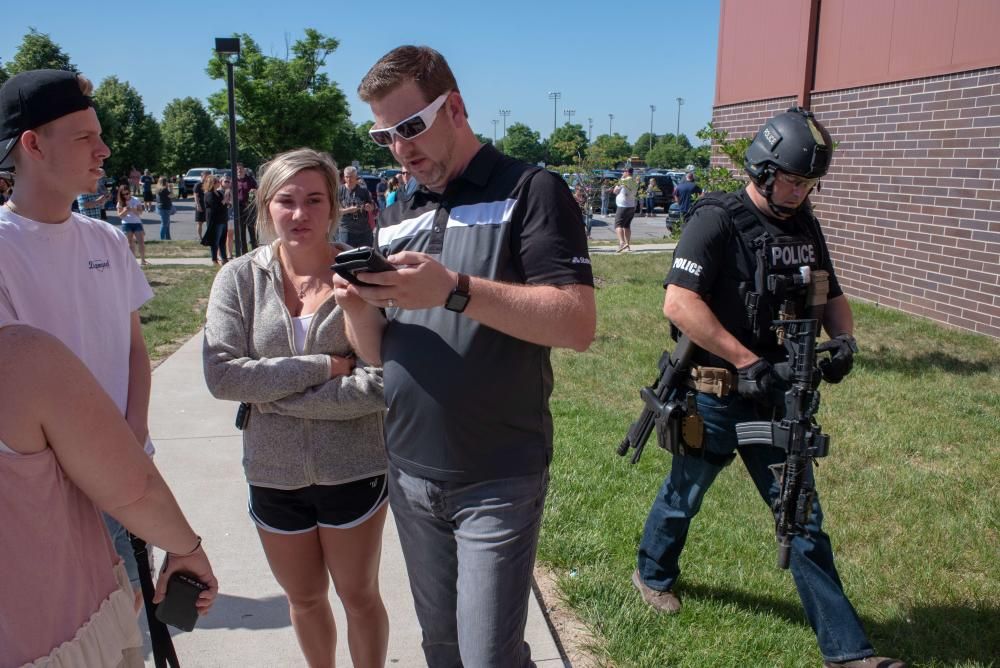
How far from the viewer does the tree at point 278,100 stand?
85.6 feet

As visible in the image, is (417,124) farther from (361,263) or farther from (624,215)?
(624,215)

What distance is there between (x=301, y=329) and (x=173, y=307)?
8445 mm

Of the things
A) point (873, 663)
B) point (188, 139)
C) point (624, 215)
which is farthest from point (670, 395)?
point (188, 139)

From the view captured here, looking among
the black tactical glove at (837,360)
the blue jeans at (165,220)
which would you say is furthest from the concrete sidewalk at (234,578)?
the blue jeans at (165,220)

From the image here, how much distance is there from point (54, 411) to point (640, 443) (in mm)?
2555

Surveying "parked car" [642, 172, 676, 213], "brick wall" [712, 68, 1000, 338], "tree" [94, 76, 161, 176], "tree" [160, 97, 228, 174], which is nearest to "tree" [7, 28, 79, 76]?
"tree" [94, 76, 161, 176]

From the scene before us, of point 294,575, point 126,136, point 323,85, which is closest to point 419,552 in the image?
point 294,575

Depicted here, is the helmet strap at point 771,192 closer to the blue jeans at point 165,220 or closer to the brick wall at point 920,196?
the brick wall at point 920,196

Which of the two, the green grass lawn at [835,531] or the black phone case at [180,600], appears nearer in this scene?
the black phone case at [180,600]

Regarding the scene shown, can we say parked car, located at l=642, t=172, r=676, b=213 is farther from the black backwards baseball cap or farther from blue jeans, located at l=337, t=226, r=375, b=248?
the black backwards baseball cap

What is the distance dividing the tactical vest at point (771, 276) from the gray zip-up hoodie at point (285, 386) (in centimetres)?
148

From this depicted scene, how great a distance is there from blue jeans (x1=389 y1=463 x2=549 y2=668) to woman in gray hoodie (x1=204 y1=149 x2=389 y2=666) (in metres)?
0.36

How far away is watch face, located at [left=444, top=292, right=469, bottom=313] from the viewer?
75.8 inches

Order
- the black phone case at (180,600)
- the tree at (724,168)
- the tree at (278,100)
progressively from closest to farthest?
the black phone case at (180,600), the tree at (724,168), the tree at (278,100)
